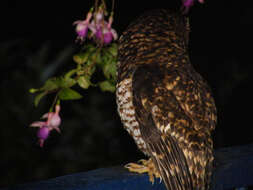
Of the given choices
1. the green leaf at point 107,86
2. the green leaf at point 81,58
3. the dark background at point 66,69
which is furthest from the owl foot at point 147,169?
the dark background at point 66,69

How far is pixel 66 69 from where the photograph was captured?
3.96 metres

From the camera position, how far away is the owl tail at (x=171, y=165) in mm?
1231

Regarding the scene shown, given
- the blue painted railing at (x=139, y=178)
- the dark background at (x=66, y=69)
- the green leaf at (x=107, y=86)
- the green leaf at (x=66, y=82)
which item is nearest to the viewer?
the blue painted railing at (x=139, y=178)

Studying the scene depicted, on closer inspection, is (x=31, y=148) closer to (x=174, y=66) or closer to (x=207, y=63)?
(x=207, y=63)

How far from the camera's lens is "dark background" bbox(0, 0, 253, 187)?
11.6 feet

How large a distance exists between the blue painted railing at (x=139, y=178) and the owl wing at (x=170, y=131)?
0.31 feet

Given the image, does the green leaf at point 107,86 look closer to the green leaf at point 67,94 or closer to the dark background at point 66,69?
the green leaf at point 67,94

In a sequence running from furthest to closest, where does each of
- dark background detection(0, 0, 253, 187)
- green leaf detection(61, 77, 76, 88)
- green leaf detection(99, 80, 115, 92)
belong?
dark background detection(0, 0, 253, 187) → green leaf detection(99, 80, 115, 92) → green leaf detection(61, 77, 76, 88)

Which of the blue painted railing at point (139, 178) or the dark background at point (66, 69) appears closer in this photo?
the blue painted railing at point (139, 178)

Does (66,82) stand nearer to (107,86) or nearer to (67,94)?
(67,94)

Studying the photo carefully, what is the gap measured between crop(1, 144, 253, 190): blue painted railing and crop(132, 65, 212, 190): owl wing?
0.31 ft

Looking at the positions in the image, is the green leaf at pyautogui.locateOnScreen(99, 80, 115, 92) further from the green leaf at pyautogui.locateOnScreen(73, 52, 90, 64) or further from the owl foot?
the owl foot

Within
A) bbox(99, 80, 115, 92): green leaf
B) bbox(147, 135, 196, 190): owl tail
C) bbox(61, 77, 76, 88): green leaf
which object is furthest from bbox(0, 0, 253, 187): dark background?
bbox(147, 135, 196, 190): owl tail

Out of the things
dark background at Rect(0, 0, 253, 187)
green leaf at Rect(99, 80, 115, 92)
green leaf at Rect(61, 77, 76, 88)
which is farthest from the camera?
dark background at Rect(0, 0, 253, 187)
